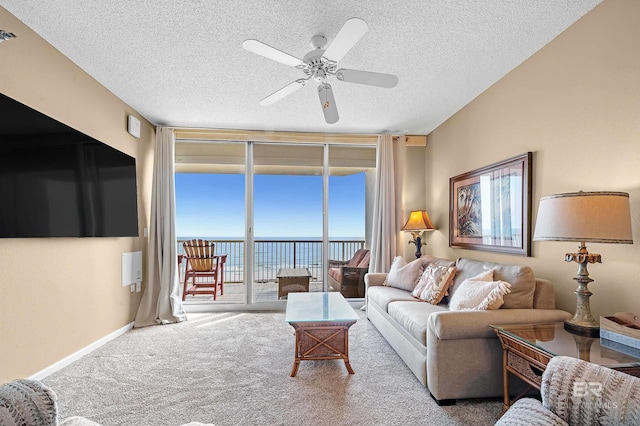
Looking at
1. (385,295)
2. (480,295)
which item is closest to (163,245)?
(385,295)

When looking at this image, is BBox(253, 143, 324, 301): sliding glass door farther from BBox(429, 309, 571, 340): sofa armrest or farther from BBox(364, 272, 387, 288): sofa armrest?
BBox(429, 309, 571, 340): sofa armrest

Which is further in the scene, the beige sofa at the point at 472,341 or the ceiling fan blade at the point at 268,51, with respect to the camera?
the beige sofa at the point at 472,341

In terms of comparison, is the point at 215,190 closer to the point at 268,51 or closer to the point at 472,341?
the point at 268,51

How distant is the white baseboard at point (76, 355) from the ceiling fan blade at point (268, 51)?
9.07ft

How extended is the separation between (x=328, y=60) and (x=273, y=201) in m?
2.83

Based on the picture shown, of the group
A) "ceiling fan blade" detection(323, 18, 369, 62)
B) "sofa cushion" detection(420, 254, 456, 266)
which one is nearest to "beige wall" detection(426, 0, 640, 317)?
"sofa cushion" detection(420, 254, 456, 266)

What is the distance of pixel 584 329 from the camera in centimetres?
179

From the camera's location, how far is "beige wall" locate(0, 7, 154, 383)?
7.14 ft

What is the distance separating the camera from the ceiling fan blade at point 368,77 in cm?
223

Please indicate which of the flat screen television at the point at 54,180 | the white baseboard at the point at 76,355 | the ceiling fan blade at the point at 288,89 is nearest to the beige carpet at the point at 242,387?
the white baseboard at the point at 76,355

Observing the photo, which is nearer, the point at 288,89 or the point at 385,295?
the point at 288,89

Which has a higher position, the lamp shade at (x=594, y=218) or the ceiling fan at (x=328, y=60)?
the ceiling fan at (x=328, y=60)

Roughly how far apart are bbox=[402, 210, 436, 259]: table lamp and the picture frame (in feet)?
1.24

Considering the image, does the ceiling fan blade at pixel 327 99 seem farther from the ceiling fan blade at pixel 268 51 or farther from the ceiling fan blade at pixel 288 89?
the ceiling fan blade at pixel 268 51
